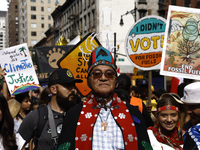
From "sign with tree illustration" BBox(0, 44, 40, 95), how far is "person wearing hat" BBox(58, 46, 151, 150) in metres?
4.96

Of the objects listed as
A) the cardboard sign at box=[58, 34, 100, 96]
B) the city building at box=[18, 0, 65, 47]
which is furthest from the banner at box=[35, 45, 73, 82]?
the city building at box=[18, 0, 65, 47]

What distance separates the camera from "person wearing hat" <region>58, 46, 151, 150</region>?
269 centimetres

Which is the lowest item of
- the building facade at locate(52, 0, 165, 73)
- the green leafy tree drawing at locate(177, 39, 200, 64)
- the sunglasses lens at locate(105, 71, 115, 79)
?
the sunglasses lens at locate(105, 71, 115, 79)

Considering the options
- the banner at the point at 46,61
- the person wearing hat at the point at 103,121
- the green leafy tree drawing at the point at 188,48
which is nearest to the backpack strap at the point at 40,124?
the person wearing hat at the point at 103,121

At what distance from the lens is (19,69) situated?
7836mm

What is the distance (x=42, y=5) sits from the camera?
338ft

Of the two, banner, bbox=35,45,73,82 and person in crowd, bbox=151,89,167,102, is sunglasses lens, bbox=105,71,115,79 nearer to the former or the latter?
person in crowd, bbox=151,89,167,102

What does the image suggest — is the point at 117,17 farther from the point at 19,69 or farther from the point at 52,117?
the point at 52,117

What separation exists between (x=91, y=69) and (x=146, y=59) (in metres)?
3.41

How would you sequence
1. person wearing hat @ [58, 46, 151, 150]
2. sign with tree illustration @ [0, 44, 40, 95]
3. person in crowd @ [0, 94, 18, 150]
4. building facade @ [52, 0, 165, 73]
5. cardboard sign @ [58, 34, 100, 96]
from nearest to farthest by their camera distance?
1. person wearing hat @ [58, 46, 151, 150]
2. person in crowd @ [0, 94, 18, 150]
3. cardboard sign @ [58, 34, 100, 96]
4. sign with tree illustration @ [0, 44, 40, 95]
5. building facade @ [52, 0, 165, 73]

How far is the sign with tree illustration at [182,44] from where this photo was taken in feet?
17.7

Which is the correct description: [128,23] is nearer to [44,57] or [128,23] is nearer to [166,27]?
[44,57]

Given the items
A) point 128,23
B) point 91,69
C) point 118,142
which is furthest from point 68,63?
point 128,23

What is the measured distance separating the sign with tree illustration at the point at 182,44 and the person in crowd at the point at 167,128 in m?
1.30
